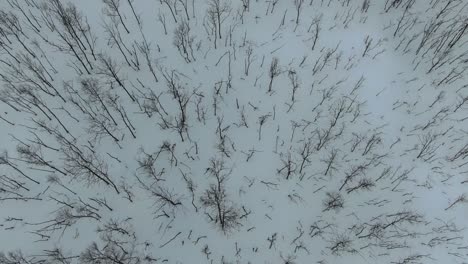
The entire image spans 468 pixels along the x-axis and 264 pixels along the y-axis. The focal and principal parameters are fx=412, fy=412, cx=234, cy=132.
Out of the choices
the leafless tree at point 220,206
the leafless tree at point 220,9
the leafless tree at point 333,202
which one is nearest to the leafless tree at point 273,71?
the leafless tree at point 220,9

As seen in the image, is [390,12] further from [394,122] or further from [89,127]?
[89,127]

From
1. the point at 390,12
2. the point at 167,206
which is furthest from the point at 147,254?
→ the point at 390,12

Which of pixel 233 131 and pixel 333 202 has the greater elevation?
pixel 233 131

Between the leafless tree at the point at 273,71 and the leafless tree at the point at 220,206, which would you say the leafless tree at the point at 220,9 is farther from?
the leafless tree at the point at 220,206

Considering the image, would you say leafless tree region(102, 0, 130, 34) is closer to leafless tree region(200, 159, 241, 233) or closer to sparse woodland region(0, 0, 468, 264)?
sparse woodland region(0, 0, 468, 264)

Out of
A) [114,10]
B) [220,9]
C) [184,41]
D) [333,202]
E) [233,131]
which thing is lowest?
[333,202]

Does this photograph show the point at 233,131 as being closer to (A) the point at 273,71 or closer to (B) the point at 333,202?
(A) the point at 273,71

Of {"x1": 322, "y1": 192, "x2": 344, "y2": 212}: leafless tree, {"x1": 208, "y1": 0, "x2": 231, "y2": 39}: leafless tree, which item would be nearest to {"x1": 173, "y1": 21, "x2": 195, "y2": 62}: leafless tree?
{"x1": 208, "y1": 0, "x2": 231, "y2": 39}: leafless tree

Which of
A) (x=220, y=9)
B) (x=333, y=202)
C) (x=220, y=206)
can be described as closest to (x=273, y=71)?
(x=220, y=9)
